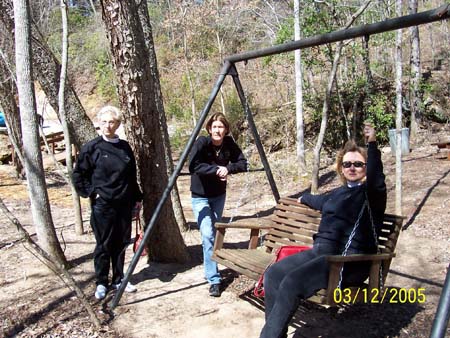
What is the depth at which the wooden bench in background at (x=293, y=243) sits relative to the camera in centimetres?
277

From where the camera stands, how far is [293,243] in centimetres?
382

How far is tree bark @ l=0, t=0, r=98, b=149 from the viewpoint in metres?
4.84

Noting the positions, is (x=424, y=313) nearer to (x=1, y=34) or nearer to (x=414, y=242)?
(x=414, y=242)

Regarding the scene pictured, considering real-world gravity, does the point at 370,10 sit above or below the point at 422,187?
above

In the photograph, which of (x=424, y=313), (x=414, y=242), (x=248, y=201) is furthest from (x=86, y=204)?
(x=424, y=313)

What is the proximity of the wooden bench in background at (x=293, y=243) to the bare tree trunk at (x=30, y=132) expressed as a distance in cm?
158

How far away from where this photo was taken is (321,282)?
110 inches

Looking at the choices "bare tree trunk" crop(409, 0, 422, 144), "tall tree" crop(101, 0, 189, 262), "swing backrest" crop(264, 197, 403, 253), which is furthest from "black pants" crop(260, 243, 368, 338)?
"bare tree trunk" crop(409, 0, 422, 144)

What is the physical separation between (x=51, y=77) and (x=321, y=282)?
12.3 feet

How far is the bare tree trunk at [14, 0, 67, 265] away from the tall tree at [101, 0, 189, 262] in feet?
2.24

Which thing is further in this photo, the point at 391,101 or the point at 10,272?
the point at 391,101

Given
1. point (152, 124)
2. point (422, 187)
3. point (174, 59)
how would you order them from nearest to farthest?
1. point (152, 124)
2. point (422, 187)
3. point (174, 59)

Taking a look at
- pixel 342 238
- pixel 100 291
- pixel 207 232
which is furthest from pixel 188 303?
pixel 342 238

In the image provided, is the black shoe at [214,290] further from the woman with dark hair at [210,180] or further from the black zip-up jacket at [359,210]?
the black zip-up jacket at [359,210]
